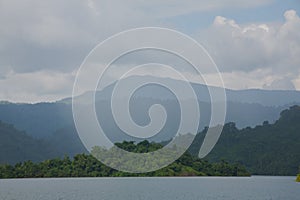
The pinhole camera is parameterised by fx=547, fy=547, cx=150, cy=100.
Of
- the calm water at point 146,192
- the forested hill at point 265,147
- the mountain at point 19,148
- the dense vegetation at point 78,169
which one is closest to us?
the calm water at point 146,192

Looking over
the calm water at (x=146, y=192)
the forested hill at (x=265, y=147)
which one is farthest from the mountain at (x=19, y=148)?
the calm water at (x=146, y=192)

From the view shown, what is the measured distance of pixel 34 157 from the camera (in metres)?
174

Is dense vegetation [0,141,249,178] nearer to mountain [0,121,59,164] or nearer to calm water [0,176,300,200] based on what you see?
calm water [0,176,300,200]

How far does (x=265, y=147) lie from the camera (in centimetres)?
14012

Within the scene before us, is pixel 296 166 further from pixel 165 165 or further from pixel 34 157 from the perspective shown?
pixel 34 157

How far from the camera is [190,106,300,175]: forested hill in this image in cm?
12925

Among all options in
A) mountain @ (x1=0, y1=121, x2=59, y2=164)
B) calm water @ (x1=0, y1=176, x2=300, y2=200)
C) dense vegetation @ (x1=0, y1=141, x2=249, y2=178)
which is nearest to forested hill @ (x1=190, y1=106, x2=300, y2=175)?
dense vegetation @ (x1=0, y1=141, x2=249, y2=178)

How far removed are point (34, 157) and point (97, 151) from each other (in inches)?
2770

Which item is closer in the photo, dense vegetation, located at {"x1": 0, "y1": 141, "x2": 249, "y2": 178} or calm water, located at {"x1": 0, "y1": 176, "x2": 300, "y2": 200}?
calm water, located at {"x1": 0, "y1": 176, "x2": 300, "y2": 200}

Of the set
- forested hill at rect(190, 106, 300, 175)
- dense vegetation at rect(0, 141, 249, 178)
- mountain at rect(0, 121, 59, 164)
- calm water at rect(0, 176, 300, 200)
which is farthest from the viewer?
mountain at rect(0, 121, 59, 164)

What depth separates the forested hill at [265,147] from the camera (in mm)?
129250

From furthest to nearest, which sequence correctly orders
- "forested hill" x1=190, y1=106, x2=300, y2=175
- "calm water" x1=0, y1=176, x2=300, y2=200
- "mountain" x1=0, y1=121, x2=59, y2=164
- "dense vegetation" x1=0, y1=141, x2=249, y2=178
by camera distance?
"mountain" x1=0, y1=121, x2=59, y2=164
"forested hill" x1=190, y1=106, x2=300, y2=175
"dense vegetation" x1=0, y1=141, x2=249, y2=178
"calm water" x1=0, y1=176, x2=300, y2=200

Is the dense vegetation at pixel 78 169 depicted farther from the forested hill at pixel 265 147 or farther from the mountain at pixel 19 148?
the mountain at pixel 19 148

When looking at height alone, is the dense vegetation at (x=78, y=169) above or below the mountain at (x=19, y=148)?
below
